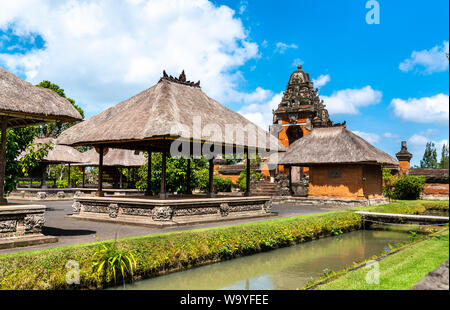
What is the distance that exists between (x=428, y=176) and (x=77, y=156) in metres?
27.6

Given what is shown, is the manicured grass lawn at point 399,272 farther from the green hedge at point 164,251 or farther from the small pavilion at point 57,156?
the small pavilion at point 57,156

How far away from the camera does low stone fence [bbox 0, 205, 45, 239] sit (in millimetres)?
8086

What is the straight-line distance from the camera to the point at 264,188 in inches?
1143

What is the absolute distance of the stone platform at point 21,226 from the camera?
8.05 m

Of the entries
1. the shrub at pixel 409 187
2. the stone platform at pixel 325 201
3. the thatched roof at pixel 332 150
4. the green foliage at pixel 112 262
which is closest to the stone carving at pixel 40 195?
the stone platform at pixel 325 201

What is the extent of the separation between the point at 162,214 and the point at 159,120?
302cm

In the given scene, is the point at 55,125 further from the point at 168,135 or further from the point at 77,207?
the point at 168,135

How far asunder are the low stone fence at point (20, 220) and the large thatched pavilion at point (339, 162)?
58.0 feet

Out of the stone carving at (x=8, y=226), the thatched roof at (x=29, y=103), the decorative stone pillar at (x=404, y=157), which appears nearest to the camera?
the stone carving at (x=8, y=226)

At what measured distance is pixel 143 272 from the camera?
7812mm

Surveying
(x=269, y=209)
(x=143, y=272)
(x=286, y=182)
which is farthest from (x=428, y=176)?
(x=143, y=272)

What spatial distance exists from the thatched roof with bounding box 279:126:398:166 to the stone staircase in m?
2.88

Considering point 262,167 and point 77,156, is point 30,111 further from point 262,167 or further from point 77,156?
point 262,167

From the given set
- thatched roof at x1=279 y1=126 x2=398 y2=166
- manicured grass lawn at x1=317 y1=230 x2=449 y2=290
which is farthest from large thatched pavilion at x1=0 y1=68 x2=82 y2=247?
thatched roof at x1=279 y1=126 x2=398 y2=166
